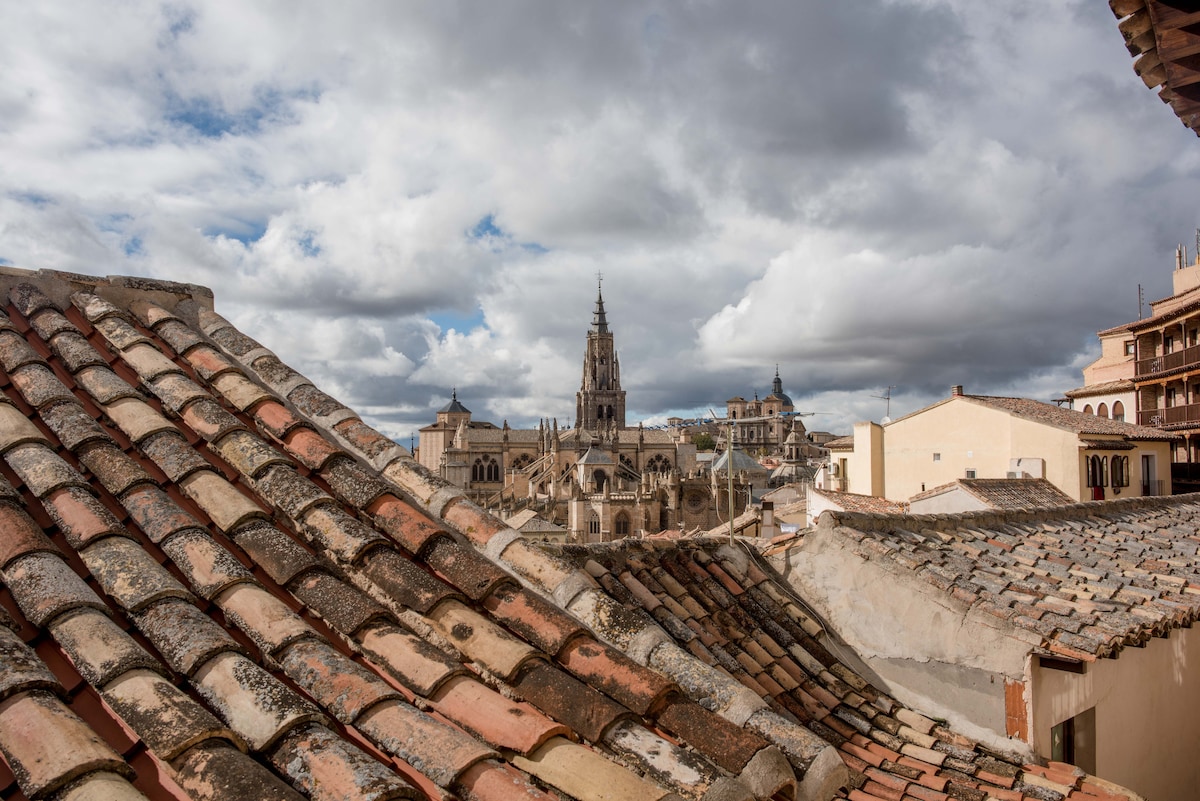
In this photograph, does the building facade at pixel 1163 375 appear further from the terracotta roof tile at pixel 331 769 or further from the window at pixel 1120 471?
the terracotta roof tile at pixel 331 769

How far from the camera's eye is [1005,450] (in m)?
23.9

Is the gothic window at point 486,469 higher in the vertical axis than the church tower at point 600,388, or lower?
lower

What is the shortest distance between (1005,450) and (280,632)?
2496 centimetres

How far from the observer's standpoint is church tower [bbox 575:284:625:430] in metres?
99.6

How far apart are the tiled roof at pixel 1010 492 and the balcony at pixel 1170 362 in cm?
1371

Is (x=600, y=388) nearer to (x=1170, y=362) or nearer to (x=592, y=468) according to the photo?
(x=592, y=468)

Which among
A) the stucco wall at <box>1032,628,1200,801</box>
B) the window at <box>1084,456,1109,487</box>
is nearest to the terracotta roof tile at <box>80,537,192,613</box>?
the stucco wall at <box>1032,628,1200,801</box>

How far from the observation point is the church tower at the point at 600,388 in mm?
99625

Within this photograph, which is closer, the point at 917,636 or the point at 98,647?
the point at 98,647

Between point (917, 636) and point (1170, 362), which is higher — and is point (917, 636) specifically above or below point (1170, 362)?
below

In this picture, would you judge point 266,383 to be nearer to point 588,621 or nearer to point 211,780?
point 588,621

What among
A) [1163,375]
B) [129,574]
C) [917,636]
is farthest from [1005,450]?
[129,574]

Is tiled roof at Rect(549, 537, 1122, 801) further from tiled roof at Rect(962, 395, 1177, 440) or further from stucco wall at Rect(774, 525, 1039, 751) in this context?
tiled roof at Rect(962, 395, 1177, 440)

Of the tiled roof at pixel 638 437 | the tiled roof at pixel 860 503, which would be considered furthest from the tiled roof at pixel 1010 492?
the tiled roof at pixel 638 437
